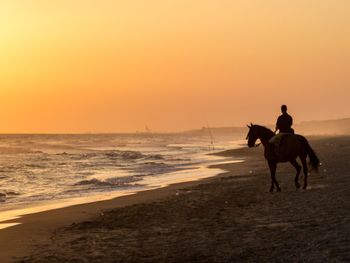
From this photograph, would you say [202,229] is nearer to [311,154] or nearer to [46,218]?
[46,218]

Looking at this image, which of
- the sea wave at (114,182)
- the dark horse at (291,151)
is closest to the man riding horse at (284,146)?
the dark horse at (291,151)

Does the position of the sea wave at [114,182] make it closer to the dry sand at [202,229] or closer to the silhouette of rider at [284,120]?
the dry sand at [202,229]

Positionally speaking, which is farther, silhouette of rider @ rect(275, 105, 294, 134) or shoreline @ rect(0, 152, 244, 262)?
silhouette of rider @ rect(275, 105, 294, 134)

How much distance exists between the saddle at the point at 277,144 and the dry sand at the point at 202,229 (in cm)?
134

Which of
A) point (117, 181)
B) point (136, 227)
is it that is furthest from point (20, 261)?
point (117, 181)

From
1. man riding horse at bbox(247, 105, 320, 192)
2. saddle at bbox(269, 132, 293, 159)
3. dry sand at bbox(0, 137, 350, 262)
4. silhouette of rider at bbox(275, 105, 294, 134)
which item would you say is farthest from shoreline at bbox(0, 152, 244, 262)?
silhouette of rider at bbox(275, 105, 294, 134)

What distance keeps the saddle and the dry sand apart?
4.39 ft

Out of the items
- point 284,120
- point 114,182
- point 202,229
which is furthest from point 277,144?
point 114,182

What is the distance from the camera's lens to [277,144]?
17.1 m

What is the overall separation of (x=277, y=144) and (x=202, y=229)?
689 cm

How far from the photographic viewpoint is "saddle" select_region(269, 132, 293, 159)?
1705cm

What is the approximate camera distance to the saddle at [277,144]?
55.9 ft

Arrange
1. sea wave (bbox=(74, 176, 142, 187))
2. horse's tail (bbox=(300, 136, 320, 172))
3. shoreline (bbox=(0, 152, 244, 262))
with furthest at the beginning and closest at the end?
sea wave (bbox=(74, 176, 142, 187)), horse's tail (bbox=(300, 136, 320, 172)), shoreline (bbox=(0, 152, 244, 262))

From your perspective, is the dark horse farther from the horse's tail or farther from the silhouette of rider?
the silhouette of rider
